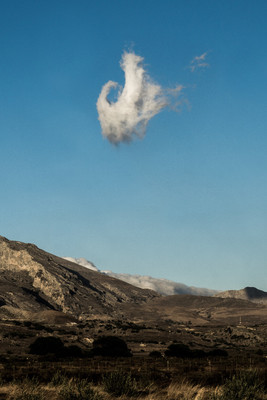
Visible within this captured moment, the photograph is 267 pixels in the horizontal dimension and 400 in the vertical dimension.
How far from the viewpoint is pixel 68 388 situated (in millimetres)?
13664

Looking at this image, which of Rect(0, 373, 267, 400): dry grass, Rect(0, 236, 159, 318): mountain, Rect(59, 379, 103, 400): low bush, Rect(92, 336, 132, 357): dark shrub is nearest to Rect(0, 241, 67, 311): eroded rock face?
Rect(0, 236, 159, 318): mountain

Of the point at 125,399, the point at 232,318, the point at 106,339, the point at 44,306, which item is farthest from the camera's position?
the point at 232,318

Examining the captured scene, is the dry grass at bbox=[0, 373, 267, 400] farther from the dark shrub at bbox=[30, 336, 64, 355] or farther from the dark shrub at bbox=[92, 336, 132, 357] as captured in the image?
the dark shrub at bbox=[92, 336, 132, 357]

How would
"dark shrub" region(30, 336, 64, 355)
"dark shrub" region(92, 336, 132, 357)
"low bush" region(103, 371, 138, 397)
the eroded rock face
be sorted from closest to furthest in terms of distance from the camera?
1. "low bush" region(103, 371, 138, 397)
2. "dark shrub" region(30, 336, 64, 355)
3. "dark shrub" region(92, 336, 132, 357)
4. the eroded rock face

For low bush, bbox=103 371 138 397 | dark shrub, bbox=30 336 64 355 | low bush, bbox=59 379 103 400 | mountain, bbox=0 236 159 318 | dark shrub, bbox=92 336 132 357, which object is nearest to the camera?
low bush, bbox=59 379 103 400

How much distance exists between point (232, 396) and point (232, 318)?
180841 mm

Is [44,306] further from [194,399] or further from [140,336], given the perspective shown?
[194,399]

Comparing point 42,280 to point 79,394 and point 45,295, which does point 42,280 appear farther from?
point 79,394

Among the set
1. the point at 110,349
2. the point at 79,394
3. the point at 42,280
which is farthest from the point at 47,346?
the point at 42,280

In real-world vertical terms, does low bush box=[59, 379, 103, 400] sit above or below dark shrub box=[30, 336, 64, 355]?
above

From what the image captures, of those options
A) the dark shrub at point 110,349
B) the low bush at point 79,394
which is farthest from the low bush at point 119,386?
the dark shrub at point 110,349

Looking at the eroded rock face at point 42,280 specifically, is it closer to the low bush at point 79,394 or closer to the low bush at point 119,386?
the low bush at point 119,386

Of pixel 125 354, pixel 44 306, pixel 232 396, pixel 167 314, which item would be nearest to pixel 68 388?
pixel 232 396

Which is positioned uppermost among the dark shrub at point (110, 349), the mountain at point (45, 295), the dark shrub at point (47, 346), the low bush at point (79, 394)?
the mountain at point (45, 295)
